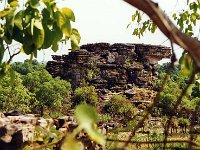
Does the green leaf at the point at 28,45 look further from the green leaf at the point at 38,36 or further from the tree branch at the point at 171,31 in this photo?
the tree branch at the point at 171,31

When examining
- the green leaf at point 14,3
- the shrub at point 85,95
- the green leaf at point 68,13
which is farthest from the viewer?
the shrub at point 85,95

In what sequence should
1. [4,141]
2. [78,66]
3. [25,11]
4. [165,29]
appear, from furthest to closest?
[78,66] < [4,141] < [25,11] < [165,29]

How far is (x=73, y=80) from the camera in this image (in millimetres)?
27484

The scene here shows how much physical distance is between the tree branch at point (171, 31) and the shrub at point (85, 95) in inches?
943

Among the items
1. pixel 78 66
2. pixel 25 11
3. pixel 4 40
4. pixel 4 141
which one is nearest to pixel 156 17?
pixel 25 11

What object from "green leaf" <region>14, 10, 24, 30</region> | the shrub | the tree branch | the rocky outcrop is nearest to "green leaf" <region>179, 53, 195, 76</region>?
the tree branch

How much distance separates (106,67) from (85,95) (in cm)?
336

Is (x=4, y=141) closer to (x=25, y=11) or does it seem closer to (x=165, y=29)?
(x=25, y=11)

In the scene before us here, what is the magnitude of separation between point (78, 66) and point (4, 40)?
26.0 m

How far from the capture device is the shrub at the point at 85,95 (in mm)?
24734

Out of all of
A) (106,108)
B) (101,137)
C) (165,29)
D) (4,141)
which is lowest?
(106,108)

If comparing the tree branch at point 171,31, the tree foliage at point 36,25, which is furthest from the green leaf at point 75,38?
the tree branch at point 171,31

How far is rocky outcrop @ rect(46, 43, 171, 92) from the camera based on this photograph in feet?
89.0

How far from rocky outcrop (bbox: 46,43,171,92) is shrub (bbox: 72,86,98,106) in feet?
5.16
